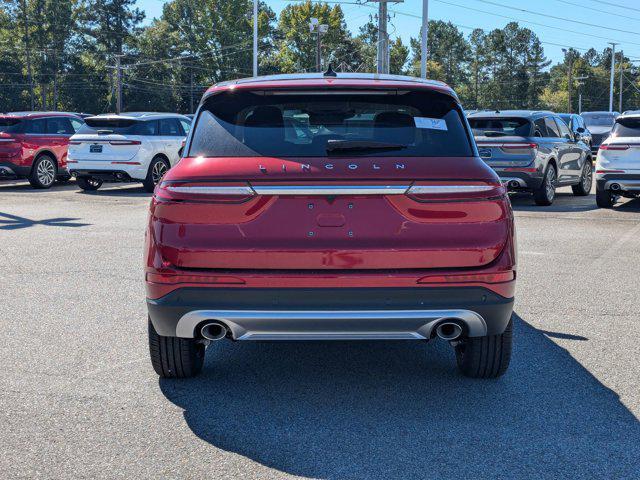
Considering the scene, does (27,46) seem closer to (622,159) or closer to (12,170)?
(12,170)

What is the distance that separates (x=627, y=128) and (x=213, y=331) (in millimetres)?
12053

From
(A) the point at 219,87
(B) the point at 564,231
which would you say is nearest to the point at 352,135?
(A) the point at 219,87

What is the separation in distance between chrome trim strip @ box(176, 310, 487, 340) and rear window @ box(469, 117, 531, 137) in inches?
446

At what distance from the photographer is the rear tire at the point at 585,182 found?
17812 mm

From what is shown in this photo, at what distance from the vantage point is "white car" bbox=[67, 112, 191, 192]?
58.2 feet

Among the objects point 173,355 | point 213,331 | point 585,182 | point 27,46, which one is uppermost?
point 27,46

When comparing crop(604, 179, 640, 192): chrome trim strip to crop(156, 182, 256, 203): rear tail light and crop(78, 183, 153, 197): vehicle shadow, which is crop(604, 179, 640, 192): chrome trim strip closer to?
crop(78, 183, 153, 197): vehicle shadow

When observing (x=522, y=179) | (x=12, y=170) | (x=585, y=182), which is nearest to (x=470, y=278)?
(x=522, y=179)

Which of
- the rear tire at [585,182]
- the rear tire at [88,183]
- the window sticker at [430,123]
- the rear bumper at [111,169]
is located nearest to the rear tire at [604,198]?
the rear tire at [585,182]

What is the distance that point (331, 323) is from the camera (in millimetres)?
4215

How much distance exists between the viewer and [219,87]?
192 inches

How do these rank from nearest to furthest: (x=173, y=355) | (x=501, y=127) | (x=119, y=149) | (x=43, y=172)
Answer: (x=173, y=355) < (x=501, y=127) < (x=119, y=149) < (x=43, y=172)

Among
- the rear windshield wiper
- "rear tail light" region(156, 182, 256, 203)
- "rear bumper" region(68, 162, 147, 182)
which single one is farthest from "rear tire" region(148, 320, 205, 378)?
"rear bumper" region(68, 162, 147, 182)

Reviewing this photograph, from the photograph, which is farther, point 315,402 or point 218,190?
point 315,402
